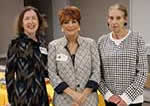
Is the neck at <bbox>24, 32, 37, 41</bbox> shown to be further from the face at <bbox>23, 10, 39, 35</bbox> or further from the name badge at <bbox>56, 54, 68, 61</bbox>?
the name badge at <bbox>56, 54, 68, 61</bbox>

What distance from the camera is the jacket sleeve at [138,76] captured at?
6.33 ft

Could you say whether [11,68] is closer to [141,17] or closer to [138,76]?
[138,76]

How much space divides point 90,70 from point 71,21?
1.19 feet

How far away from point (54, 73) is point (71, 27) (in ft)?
1.09

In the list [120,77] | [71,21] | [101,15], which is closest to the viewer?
[71,21]

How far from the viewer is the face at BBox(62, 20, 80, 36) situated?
5.95 ft

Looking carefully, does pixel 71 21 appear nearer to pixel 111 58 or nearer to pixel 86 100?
A: pixel 111 58

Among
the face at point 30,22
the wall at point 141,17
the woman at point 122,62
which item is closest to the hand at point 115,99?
the woman at point 122,62

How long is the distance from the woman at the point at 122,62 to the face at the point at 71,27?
26cm

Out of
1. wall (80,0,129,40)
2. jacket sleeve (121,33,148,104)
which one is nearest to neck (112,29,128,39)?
jacket sleeve (121,33,148,104)

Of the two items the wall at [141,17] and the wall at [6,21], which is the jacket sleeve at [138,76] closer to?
the wall at [141,17]

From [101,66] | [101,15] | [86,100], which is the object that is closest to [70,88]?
[86,100]

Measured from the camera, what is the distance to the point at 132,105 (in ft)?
6.51

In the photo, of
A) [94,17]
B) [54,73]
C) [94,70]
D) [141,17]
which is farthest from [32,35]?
[94,17]
